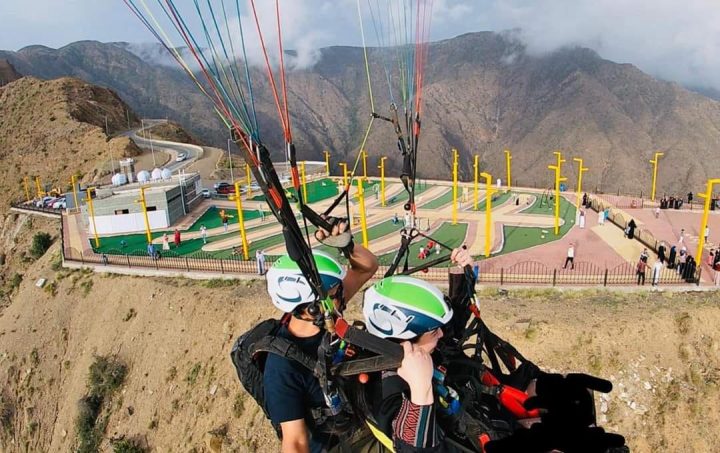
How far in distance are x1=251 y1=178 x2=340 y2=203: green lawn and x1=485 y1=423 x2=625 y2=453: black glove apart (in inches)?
1594

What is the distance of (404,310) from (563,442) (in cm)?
Answer: 173

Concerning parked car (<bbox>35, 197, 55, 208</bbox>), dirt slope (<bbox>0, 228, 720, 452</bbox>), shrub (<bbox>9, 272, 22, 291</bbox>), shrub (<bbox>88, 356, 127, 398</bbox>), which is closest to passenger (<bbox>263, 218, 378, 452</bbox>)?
dirt slope (<bbox>0, 228, 720, 452</bbox>)

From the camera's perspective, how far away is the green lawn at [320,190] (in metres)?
44.2

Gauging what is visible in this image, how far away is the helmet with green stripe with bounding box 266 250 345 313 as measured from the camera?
4.81m

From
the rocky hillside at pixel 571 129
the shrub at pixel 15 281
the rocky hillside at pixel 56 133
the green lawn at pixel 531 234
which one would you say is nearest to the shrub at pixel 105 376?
the shrub at pixel 15 281

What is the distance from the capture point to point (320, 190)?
48.2m

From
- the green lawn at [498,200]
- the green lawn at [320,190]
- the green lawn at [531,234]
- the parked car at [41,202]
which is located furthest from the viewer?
the parked car at [41,202]

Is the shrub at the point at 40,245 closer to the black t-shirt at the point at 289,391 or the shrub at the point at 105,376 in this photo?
the shrub at the point at 105,376

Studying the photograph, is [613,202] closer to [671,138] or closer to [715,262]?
[715,262]

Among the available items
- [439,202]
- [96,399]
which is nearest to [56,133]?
[439,202]

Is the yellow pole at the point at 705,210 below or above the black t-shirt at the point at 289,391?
below

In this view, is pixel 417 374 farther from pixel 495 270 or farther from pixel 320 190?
pixel 320 190

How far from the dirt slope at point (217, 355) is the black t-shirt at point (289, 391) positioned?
Result: 1510 centimetres

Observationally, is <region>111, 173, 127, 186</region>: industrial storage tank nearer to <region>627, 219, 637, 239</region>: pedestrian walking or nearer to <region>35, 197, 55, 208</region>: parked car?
<region>35, 197, 55, 208</region>: parked car
